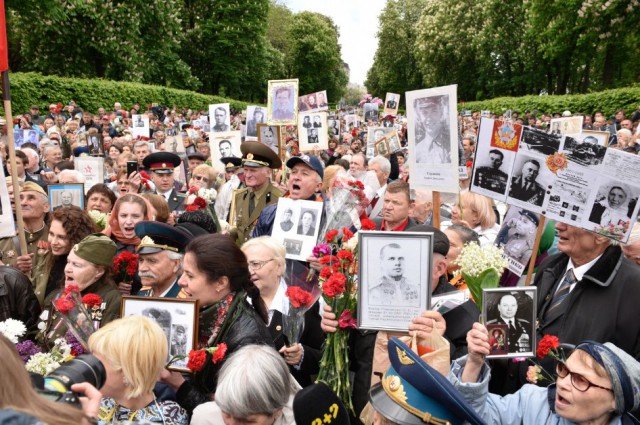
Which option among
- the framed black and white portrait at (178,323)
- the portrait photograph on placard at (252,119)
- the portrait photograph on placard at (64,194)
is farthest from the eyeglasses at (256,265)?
the portrait photograph on placard at (252,119)

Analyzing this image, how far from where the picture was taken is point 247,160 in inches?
282

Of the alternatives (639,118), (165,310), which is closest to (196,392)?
(165,310)

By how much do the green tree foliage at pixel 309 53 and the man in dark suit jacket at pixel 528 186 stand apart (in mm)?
80703

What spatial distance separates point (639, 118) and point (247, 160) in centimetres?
1510

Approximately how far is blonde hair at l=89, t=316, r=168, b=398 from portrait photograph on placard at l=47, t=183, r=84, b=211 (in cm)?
432

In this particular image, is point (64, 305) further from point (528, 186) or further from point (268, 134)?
point (268, 134)

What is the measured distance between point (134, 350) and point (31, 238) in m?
3.76

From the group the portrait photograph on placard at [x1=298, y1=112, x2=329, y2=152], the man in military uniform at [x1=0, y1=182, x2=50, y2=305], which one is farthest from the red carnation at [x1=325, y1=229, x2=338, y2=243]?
the portrait photograph on placard at [x1=298, y1=112, x2=329, y2=152]

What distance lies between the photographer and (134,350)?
2967 mm

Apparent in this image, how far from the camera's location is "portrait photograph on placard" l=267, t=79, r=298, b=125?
436 inches

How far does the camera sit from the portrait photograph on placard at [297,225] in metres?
5.68

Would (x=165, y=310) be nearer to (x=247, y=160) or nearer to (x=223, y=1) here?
(x=247, y=160)

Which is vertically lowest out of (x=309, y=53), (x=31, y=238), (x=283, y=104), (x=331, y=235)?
(x=31, y=238)

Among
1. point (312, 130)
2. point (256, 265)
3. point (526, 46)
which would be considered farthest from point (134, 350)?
point (526, 46)
